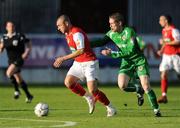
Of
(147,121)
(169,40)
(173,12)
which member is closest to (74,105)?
(169,40)

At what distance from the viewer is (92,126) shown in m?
15.0

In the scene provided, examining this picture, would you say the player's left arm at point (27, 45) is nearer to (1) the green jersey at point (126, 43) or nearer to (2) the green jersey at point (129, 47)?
(2) the green jersey at point (129, 47)

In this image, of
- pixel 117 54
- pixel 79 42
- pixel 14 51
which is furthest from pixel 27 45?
pixel 79 42

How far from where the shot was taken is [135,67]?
58.9 feet

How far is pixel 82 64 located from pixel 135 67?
117 cm

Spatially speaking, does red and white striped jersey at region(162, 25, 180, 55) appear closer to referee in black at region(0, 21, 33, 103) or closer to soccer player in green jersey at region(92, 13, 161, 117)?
referee in black at region(0, 21, 33, 103)

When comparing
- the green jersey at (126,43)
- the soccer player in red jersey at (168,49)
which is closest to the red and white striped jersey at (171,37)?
the soccer player in red jersey at (168,49)

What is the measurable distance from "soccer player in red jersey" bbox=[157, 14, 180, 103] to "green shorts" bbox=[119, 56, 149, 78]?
4.20m

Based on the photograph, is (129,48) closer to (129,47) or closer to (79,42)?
(129,47)

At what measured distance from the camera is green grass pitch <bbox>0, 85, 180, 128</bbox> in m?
15.3

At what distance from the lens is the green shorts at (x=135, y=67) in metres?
17.7

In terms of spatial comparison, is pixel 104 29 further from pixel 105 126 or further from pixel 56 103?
pixel 105 126

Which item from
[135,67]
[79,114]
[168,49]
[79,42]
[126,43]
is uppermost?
[79,42]

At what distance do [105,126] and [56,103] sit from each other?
735 cm
